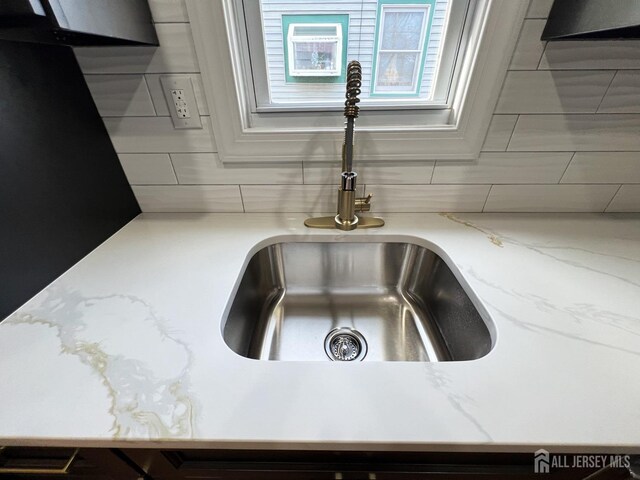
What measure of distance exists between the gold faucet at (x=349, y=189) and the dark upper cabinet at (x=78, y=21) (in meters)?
0.45

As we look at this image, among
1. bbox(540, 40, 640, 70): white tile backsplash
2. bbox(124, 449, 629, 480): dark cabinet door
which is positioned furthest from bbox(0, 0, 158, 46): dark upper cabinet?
bbox(540, 40, 640, 70): white tile backsplash

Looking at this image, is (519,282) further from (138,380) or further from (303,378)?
(138,380)

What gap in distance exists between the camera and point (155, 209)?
85 centimetres

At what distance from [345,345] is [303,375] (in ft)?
1.02

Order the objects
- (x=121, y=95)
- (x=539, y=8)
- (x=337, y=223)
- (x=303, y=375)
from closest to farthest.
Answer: (x=303, y=375), (x=539, y=8), (x=121, y=95), (x=337, y=223)

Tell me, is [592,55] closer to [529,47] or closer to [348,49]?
[529,47]

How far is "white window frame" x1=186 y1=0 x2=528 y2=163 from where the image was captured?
0.57 meters

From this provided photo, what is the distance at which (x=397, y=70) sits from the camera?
2.37 feet

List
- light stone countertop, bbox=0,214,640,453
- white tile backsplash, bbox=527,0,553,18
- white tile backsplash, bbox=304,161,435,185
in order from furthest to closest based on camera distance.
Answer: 1. white tile backsplash, bbox=304,161,435,185
2. white tile backsplash, bbox=527,0,553,18
3. light stone countertop, bbox=0,214,640,453

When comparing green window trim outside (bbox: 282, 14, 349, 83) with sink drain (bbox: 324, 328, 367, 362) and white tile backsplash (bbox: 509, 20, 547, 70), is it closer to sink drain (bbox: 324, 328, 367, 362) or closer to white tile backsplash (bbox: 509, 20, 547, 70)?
white tile backsplash (bbox: 509, 20, 547, 70)

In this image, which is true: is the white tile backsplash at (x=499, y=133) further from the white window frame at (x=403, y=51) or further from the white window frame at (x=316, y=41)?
the white window frame at (x=316, y=41)

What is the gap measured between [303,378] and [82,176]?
2.36 feet

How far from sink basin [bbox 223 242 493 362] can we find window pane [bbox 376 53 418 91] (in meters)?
0.47

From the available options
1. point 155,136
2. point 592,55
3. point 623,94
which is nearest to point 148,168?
point 155,136
